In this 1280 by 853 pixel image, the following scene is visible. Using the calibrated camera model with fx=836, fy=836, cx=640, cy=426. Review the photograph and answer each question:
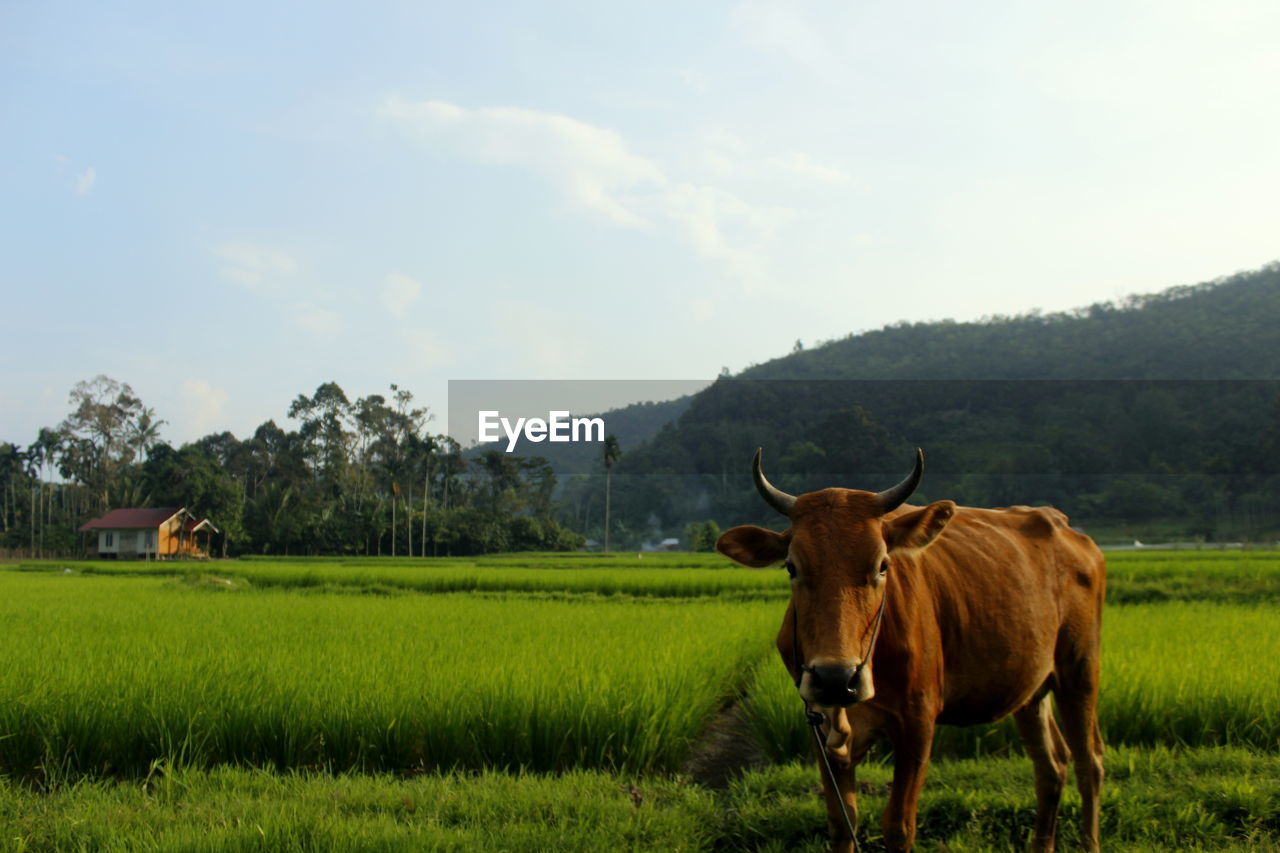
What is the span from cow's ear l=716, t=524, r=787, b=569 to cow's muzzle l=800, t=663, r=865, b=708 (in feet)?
1.92

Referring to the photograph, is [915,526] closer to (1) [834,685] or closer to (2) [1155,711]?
(1) [834,685]

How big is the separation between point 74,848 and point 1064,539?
4927 mm

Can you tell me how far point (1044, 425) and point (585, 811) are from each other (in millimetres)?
60004

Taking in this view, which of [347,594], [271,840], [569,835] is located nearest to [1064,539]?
[569,835]

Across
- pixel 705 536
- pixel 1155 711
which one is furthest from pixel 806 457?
pixel 1155 711

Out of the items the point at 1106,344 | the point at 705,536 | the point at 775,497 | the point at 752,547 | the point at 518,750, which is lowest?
the point at 705,536

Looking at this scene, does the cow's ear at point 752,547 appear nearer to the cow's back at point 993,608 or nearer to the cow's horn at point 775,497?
the cow's horn at point 775,497

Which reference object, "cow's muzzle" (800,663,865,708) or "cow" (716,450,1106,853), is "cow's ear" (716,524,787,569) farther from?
"cow's muzzle" (800,663,865,708)

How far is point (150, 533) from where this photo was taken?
4784 cm

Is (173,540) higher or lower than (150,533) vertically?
lower

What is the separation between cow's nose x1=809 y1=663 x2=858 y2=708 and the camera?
8.13 feet

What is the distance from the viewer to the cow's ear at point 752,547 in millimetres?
3031

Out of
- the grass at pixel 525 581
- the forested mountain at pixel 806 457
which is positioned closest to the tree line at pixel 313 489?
the forested mountain at pixel 806 457

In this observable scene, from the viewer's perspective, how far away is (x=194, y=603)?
14.5 m
